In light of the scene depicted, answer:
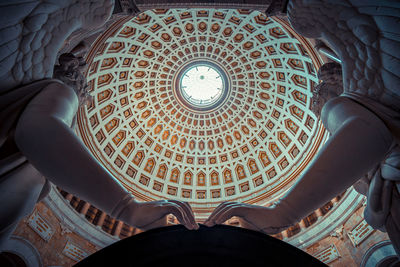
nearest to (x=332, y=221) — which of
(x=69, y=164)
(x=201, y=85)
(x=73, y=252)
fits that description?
(x=69, y=164)

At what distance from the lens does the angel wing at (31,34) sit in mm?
2504

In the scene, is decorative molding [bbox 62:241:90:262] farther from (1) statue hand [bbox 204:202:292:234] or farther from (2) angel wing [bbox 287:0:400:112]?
(2) angel wing [bbox 287:0:400:112]

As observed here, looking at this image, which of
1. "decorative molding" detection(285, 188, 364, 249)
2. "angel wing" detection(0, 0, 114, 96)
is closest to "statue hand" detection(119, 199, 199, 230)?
"angel wing" detection(0, 0, 114, 96)

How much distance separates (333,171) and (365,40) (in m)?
2.24

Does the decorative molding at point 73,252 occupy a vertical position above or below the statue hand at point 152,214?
below

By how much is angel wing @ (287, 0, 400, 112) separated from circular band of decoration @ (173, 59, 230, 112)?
1535 centimetres

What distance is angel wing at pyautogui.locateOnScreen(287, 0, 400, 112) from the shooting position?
291 centimetres

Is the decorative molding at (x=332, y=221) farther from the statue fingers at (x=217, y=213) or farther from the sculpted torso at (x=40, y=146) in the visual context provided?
the sculpted torso at (x=40, y=146)

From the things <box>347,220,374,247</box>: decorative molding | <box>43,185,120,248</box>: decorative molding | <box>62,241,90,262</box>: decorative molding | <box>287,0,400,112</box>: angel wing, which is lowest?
<box>62,241,90,262</box>: decorative molding

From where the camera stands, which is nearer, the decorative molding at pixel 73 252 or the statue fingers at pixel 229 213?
the statue fingers at pixel 229 213

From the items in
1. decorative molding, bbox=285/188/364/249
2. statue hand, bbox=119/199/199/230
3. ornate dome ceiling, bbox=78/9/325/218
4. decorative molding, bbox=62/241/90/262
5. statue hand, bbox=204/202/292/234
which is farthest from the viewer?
ornate dome ceiling, bbox=78/9/325/218

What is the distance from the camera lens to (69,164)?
2521 millimetres

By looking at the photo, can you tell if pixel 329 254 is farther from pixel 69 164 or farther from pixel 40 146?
pixel 40 146

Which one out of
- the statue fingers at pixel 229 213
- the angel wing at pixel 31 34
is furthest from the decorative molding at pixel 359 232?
the angel wing at pixel 31 34
